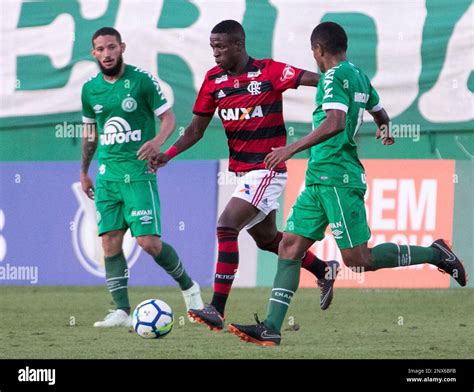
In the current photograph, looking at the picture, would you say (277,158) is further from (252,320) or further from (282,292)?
(252,320)

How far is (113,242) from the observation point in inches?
359

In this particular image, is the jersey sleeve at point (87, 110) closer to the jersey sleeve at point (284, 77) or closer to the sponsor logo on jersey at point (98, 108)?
the sponsor logo on jersey at point (98, 108)

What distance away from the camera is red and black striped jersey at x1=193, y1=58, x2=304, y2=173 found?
8250 mm

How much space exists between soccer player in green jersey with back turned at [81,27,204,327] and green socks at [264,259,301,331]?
1.75 meters

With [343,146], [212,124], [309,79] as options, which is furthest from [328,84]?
[212,124]

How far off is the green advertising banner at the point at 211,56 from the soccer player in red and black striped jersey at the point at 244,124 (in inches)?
184

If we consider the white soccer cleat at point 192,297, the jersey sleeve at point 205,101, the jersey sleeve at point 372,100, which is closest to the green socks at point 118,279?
the white soccer cleat at point 192,297

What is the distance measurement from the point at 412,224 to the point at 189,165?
97.9 inches

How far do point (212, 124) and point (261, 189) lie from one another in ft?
16.9
